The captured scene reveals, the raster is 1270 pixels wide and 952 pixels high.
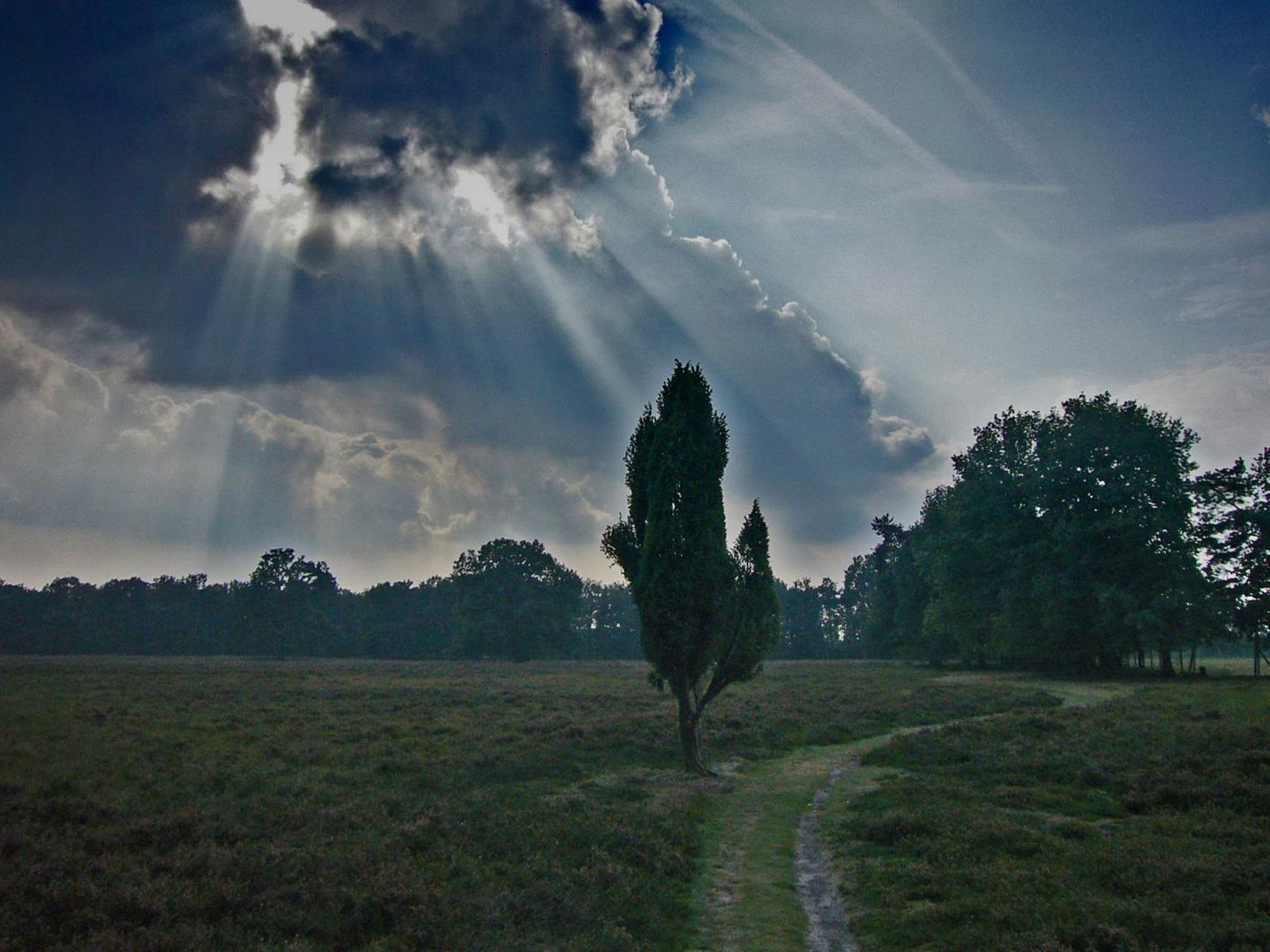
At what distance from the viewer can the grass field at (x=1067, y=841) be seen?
33.1 ft

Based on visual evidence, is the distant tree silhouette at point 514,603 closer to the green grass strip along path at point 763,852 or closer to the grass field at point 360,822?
the grass field at point 360,822

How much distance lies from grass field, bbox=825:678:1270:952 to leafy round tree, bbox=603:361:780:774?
575cm

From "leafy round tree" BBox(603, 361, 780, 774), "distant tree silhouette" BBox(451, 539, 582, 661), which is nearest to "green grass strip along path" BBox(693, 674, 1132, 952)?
"leafy round tree" BBox(603, 361, 780, 774)

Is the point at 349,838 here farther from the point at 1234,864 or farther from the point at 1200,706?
the point at 1200,706

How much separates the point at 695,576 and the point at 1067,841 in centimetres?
1253

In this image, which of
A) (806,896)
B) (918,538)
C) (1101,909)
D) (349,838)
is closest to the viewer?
(1101,909)

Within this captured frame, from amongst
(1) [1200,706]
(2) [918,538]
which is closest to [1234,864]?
(1) [1200,706]

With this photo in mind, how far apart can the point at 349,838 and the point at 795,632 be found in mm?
167968

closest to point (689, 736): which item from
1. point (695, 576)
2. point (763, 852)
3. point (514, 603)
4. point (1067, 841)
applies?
point (695, 576)

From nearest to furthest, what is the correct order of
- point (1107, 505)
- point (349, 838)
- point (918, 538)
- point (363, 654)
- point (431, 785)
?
point (349, 838), point (431, 785), point (1107, 505), point (918, 538), point (363, 654)

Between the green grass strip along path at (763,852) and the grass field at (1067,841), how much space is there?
3.38 feet

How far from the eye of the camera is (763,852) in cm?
1548

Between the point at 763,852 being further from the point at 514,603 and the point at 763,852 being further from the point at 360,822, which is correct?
the point at 514,603

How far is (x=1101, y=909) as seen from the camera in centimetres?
1044
